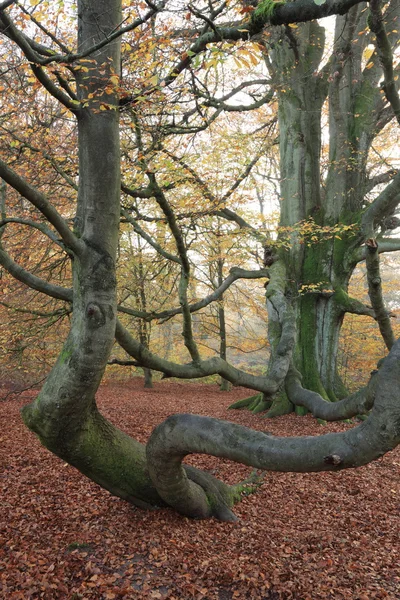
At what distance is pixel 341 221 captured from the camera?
8641 millimetres

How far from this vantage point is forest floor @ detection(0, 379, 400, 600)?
2.88m

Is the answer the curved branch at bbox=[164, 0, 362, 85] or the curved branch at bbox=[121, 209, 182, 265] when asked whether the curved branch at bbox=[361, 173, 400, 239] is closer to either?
the curved branch at bbox=[164, 0, 362, 85]

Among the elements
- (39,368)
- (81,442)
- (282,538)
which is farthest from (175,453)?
(39,368)

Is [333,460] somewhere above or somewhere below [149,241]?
below

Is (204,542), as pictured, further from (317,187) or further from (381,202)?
(317,187)

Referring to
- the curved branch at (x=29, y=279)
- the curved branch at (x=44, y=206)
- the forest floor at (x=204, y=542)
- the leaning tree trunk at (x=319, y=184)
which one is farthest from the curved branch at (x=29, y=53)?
the leaning tree trunk at (x=319, y=184)

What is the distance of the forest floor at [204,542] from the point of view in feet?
9.45

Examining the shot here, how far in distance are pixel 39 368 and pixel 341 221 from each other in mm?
8901

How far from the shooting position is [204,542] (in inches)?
137

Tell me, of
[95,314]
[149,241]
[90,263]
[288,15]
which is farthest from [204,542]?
[288,15]

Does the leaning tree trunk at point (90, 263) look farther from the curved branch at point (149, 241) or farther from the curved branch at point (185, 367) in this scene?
the curved branch at point (149, 241)

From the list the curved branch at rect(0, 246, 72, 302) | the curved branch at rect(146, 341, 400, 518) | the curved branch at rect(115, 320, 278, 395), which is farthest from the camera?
the curved branch at rect(115, 320, 278, 395)

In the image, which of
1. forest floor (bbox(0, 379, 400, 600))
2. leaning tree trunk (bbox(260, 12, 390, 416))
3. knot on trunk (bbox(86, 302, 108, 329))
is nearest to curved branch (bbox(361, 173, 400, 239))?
leaning tree trunk (bbox(260, 12, 390, 416))

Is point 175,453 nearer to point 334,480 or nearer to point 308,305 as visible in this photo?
point 334,480
